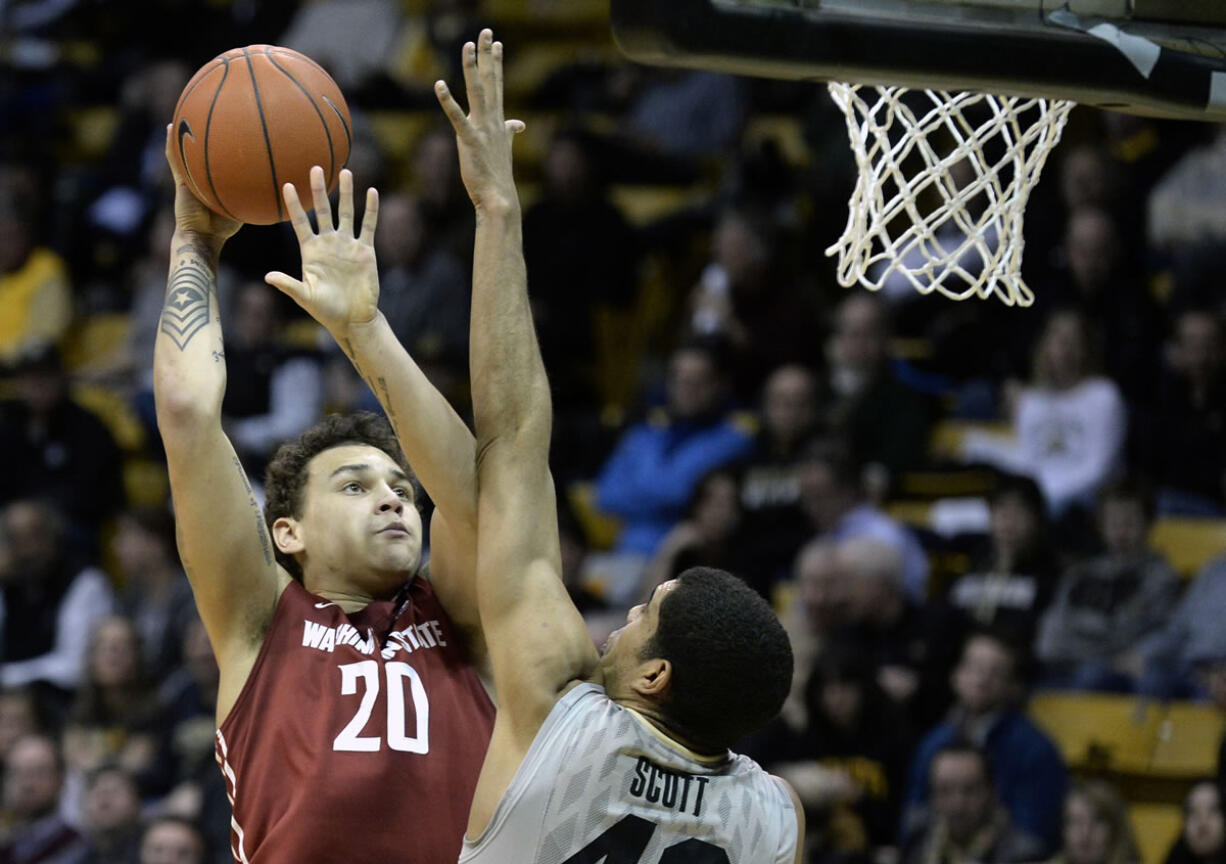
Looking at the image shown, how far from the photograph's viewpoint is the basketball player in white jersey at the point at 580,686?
3.25 metres

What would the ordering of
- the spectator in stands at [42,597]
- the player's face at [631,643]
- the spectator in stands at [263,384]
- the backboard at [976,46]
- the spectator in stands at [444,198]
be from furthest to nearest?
the spectator in stands at [444,198]
the spectator in stands at [263,384]
the spectator in stands at [42,597]
the player's face at [631,643]
the backboard at [976,46]

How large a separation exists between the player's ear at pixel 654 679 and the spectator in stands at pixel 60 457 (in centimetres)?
648

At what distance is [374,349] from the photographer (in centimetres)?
356

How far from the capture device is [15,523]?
8.91 meters

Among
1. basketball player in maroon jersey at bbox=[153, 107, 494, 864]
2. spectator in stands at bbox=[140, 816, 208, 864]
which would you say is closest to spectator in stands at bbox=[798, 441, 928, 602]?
spectator in stands at bbox=[140, 816, 208, 864]

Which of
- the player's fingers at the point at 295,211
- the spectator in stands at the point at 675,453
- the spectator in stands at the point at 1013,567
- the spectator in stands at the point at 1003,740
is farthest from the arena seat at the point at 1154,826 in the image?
the player's fingers at the point at 295,211

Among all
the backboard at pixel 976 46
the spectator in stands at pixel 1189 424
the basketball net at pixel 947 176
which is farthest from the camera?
the spectator in stands at pixel 1189 424

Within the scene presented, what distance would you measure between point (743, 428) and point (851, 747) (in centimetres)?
191

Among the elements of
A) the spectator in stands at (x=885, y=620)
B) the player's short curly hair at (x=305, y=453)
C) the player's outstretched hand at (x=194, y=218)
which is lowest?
the spectator in stands at (x=885, y=620)

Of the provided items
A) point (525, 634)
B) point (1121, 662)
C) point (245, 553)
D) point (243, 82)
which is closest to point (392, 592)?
point (245, 553)

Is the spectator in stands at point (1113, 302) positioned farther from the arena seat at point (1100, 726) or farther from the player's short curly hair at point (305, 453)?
the player's short curly hair at point (305, 453)

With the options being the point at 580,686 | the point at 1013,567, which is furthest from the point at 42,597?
the point at 580,686

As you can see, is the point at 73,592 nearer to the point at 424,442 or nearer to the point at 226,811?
the point at 226,811

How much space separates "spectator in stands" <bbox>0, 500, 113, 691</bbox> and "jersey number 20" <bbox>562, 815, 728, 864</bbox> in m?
6.05
